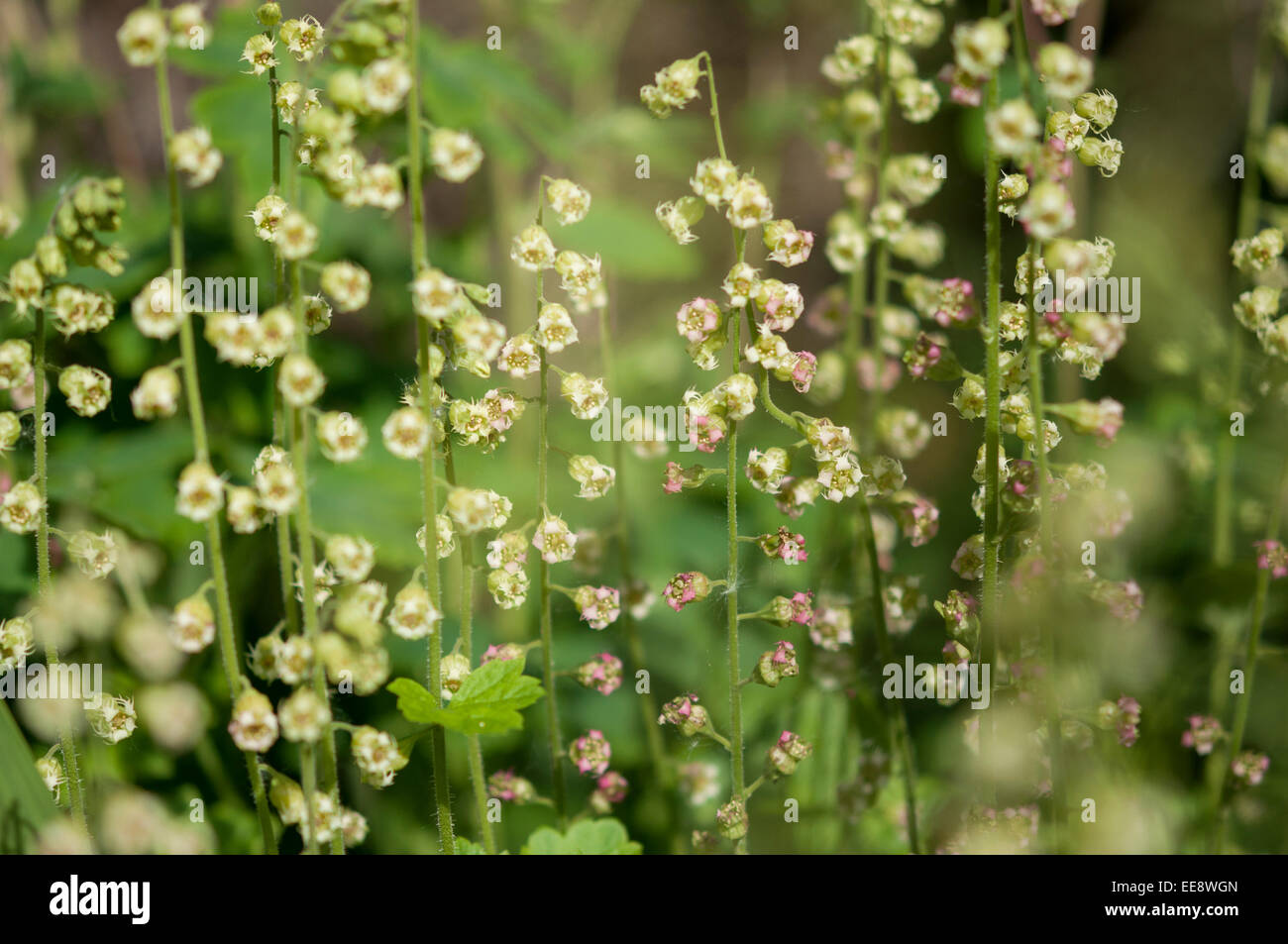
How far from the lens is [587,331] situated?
159cm

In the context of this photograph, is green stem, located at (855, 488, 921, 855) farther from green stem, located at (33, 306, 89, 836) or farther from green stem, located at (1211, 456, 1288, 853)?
green stem, located at (33, 306, 89, 836)

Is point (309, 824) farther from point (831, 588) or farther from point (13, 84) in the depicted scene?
point (13, 84)

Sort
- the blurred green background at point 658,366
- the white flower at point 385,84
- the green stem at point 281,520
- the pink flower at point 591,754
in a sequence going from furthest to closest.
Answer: the blurred green background at point 658,366, the pink flower at point 591,754, the green stem at point 281,520, the white flower at point 385,84

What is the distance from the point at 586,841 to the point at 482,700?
240mm

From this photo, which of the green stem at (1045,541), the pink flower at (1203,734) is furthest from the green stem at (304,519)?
the pink flower at (1203,734)

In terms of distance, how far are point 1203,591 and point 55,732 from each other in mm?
1356

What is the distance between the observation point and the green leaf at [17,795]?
89 centimetres

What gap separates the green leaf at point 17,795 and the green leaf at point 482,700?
0.35m

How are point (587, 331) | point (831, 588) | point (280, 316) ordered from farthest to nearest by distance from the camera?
point (587, 331) < point (831, 588) < point (280, 316)

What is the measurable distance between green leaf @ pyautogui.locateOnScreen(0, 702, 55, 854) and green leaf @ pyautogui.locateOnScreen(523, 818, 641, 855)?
46cm

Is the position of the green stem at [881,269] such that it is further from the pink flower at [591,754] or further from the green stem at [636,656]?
the pink flower at [591,754]

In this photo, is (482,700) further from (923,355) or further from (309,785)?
(923,355)

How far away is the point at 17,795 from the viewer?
0.90 meters
